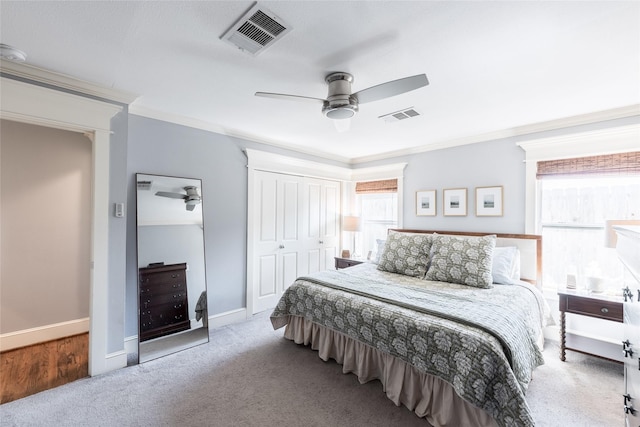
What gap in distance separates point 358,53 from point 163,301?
2.96 m

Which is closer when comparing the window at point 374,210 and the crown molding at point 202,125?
the crown molding at point 202,125

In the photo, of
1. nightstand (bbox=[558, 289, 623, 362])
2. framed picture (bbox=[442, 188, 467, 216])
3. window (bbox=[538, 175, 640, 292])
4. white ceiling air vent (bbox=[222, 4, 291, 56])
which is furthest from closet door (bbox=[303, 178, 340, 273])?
nightstand (bbox=[558, 289, 623, 362])

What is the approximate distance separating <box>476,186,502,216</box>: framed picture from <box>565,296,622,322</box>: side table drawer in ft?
3.97

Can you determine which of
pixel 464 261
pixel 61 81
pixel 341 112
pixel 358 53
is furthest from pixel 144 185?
pixel 464 261

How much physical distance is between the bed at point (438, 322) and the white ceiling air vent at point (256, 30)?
2.03 metres

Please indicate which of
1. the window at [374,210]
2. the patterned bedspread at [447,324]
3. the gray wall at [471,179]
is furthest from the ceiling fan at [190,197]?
the gray wall at [471,179]

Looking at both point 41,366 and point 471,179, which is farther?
point 471,179

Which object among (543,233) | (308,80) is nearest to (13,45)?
(308,80)

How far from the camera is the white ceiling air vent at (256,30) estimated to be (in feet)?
4.82

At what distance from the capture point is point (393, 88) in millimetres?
1773

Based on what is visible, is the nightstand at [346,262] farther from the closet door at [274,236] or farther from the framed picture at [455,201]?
the framed picture at [455,201]

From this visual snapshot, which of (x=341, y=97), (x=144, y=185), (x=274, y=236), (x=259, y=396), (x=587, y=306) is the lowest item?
(x=259, y=396)

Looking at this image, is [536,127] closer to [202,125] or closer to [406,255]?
[406,255]

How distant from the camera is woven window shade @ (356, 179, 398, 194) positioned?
15.0 feet
